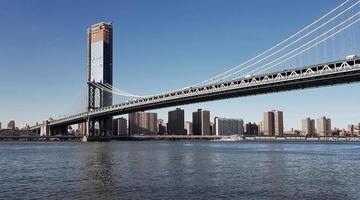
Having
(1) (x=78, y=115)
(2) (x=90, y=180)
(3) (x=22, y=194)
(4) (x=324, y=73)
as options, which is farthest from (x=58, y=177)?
(1) (x=78, y=115)

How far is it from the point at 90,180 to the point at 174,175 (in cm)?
584

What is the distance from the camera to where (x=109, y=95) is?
16350cm

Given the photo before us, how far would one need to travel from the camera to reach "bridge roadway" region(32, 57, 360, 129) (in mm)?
64438

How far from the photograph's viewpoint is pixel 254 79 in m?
81.8

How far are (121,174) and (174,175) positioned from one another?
375 centimetres

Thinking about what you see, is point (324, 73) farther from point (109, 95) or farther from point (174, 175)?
point (109, 95)

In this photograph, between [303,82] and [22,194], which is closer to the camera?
[22,194]

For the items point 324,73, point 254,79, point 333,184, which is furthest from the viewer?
point 254,79

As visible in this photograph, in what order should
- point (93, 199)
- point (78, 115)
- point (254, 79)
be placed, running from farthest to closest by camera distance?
point (78, 115) < point (254, 79) < point (93, 199)

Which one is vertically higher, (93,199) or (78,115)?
(78,115)

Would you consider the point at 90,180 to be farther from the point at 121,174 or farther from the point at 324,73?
the point at 324,73

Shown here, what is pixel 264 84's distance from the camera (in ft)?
256

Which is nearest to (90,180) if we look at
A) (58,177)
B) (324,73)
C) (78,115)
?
(58,177)

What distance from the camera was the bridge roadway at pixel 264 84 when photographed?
64.4 metres
